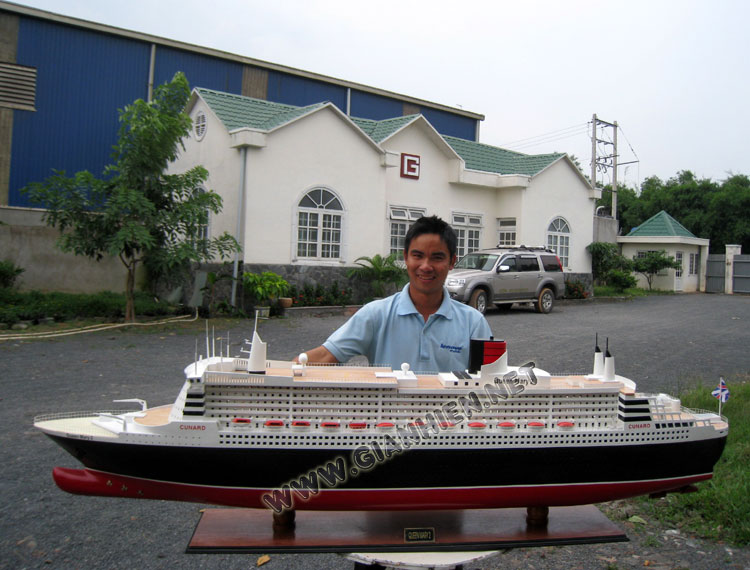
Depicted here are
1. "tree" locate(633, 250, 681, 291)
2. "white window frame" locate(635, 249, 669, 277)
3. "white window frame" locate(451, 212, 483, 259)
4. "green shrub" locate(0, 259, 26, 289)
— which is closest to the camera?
"green shrub" locate(0, 259, 26, 289)

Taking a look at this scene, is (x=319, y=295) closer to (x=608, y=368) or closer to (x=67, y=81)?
(x=67, y=81)

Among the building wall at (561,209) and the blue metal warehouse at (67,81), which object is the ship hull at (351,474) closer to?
the blue metal warehouse at (67,81)

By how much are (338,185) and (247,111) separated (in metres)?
3.24

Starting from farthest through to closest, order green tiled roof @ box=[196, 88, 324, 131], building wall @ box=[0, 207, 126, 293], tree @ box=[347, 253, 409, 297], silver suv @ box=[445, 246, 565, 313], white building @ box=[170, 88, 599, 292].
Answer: tree @ box=[347, 253, 409, 297] < silver suv @ box=[445, 246, 565, 313] < green tiled roof @ box=[196, 88, 324, 131] < building wall @ box=[0, 207, 126, 293] < white building @ box=[170, 88, 599, 292]

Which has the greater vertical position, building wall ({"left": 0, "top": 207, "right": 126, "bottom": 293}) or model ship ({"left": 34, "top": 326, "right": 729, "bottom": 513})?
building wall ({"left": 0, "top": 207, "right": 126, "bottom": 293})

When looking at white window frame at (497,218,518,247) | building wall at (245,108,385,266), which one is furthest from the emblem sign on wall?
Answer: white window frame at (497,218,518,247)

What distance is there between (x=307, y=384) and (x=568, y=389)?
102 centimetres

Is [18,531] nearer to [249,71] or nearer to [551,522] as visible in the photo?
[551,522]

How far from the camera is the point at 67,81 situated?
17109 millimetres

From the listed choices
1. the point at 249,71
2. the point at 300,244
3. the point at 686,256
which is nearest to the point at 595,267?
the point at 686,256

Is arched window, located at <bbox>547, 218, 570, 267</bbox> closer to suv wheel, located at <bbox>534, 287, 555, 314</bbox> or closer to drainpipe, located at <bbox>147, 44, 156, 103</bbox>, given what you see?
suv wheel, located at <bbox>534, 287, 555, 314</bbox>

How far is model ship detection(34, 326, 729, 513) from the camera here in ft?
7.16

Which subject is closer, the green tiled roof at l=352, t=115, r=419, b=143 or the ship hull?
the ship hull

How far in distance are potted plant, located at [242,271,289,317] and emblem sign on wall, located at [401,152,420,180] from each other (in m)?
5.70
